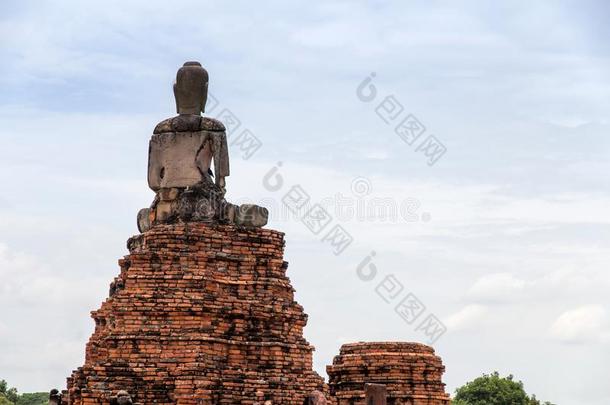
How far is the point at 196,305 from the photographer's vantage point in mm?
28438

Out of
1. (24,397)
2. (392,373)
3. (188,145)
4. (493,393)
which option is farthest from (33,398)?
(188,145)

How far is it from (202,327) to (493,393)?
48.8 m

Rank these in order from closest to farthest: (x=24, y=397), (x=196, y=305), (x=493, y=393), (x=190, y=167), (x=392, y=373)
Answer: (x=196, y=305) < (x=190, y=167) < (x=392, y=373) < (x=493, y=393) < (x=24, y=397)

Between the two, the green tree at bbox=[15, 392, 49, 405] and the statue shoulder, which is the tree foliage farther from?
the statue shoulder

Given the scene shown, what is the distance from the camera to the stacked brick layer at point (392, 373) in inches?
1446

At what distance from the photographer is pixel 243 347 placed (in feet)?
94.8

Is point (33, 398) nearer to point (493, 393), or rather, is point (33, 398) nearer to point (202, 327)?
point (493, 393)

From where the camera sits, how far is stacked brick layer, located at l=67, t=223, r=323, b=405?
91.9 ft

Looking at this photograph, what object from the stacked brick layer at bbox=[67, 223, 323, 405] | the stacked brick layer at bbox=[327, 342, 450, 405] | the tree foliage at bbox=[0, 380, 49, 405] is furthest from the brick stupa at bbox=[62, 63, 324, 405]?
the tree foliage at bbox=[0, 380, 49, 405]

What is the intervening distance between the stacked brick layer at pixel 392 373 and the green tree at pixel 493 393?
120ft

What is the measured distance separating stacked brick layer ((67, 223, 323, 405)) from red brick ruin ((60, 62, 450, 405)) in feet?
0.07

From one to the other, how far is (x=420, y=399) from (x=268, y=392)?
9203 millimetres

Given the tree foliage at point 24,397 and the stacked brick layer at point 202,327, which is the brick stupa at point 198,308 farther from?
the tree foliage at point 24,397

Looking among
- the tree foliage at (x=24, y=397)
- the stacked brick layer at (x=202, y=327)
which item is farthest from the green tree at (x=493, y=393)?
the stacked brick layer at (x=202, y=327)
